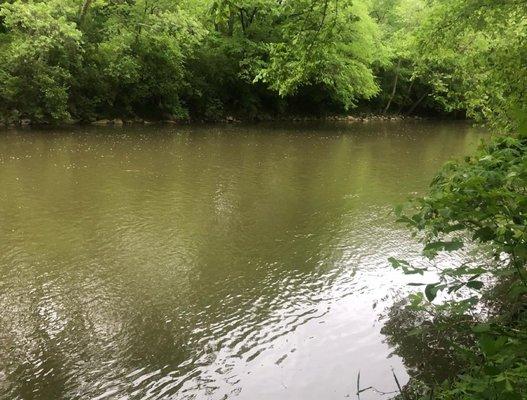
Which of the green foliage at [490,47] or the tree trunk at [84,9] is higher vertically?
the tree trunk at [84,9]

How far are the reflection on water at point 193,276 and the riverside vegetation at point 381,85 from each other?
2.75 ft

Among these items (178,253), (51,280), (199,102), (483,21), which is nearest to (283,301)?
(178,253)

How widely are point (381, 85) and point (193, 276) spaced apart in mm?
30610

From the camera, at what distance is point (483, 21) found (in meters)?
7.67

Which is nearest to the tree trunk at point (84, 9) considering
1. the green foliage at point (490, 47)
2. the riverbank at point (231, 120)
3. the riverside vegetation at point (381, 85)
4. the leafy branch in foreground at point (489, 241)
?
the riverside vegetation at point (381, 85)

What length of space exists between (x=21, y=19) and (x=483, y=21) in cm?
1824

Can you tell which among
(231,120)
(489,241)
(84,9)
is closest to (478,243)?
(489,241)

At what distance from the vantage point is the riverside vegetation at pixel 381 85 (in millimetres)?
2361

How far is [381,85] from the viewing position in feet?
115

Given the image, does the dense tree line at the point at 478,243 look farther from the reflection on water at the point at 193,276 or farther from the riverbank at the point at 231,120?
the riverbank at the point at 231,120

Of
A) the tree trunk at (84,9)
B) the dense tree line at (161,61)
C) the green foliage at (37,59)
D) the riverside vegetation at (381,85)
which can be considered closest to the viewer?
the riverside vegetation at (381,85)

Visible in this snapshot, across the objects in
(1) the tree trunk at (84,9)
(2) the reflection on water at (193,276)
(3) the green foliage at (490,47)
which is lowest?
(2) the reflection on water at (193,276)

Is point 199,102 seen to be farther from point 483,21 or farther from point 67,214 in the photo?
point 483,21

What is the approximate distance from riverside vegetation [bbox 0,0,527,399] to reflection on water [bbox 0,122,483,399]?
838mm
